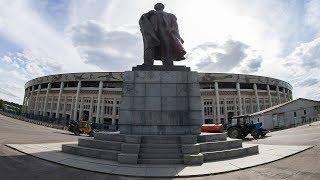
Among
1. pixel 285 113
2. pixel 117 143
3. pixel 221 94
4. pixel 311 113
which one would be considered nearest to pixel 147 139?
pixel 117 143

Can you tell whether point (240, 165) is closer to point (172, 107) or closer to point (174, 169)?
point (174, 169)

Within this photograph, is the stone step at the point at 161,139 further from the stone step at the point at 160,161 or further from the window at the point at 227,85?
the window at the point at 227,85

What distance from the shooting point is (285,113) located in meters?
43.3

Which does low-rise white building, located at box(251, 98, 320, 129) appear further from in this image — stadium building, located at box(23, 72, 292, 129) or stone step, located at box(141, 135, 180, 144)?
stone step, located at box(141, 135, 180, 144)

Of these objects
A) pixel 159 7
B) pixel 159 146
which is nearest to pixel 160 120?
pixel 159 146

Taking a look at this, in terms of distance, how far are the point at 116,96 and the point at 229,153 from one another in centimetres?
6264

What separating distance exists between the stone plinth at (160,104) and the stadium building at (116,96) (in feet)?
186

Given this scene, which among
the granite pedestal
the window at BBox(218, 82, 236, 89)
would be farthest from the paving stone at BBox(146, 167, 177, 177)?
the window at BBox(218, 82, 236, 89)

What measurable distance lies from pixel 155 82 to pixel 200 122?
2.82 metres

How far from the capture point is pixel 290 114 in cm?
4372

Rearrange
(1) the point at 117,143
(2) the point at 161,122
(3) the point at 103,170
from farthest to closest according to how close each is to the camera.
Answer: (2) the point at 161,122, (1) the point at 117,143, (3) the point at 103,170

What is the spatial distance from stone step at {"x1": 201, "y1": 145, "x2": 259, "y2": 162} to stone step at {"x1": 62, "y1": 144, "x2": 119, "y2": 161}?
3559 mm

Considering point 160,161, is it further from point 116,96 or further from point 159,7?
point 116,96

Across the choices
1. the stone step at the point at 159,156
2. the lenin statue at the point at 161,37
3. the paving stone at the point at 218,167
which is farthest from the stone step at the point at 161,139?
the lenin statue at the point at 161,37
